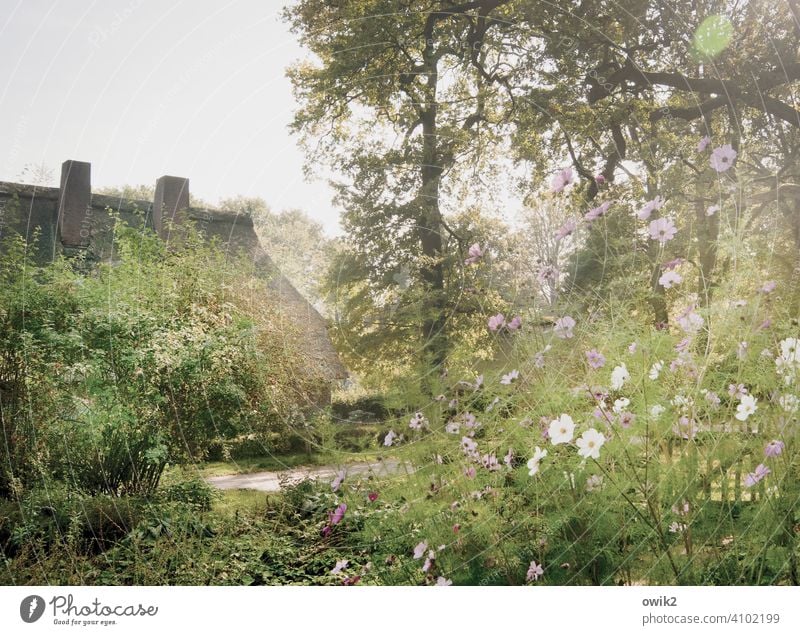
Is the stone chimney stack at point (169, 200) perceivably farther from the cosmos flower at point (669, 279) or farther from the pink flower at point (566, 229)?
the cosmos flower at point (669, 279)

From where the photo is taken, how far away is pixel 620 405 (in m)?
2.40

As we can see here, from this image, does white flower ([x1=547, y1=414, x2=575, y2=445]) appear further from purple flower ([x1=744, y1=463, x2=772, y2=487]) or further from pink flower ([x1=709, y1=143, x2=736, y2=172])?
pink flower ([x1=709, y1=143, x2=736, y2=172])

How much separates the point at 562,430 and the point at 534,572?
55 cm

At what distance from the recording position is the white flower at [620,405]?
2.36 m

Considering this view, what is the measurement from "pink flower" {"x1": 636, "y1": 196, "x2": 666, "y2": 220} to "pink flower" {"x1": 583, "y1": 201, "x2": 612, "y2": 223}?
139 mm

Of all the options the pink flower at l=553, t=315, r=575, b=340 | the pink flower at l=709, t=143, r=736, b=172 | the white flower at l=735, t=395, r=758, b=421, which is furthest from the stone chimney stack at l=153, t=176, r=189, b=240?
the white flower at l=735, t=395, r=758, b=421

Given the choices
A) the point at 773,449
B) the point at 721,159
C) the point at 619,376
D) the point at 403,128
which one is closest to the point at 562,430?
the point at 619,376

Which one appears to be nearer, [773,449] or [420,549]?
[773,449]

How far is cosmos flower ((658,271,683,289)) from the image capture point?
272 centimetres

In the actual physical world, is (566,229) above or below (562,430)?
above

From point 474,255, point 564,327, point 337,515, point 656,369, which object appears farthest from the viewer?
point 474,255

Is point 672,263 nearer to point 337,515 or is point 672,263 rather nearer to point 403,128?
point 403,128

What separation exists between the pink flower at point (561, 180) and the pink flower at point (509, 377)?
31.4 inches

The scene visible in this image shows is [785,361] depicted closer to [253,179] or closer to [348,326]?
[348,326]
